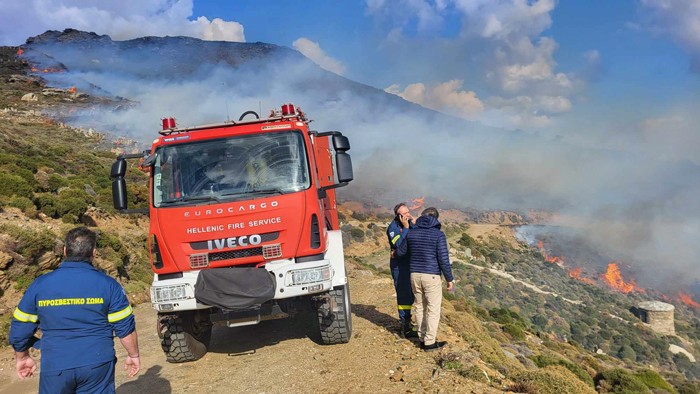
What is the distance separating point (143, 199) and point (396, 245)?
2005 centimetres

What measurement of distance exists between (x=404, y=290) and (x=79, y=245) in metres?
4.99

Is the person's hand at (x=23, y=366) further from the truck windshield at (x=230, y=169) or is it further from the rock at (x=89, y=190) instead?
the rock at (x=89, y=190)

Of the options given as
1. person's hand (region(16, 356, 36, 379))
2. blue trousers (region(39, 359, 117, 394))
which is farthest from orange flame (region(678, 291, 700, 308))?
person's hand (region(16, 356, 36, 379))

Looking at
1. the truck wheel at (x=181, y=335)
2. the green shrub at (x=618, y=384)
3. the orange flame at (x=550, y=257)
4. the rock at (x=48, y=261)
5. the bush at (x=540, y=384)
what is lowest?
the orange flame at (x=550, y=257)

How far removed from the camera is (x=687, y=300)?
233 ft

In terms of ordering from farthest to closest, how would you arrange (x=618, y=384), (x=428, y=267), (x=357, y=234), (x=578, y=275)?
1. (x=578, y=275)
2. (x=357, y=234)
3. (x=618, y=384)
4. (x=428, y=267)

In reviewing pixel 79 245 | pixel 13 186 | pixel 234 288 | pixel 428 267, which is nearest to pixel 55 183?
pixel 13 186

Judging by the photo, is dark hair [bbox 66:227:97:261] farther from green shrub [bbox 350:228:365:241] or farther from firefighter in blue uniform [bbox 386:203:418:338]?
green shrub [bbox 350:228:365:241]

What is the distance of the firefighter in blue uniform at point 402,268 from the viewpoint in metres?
7.15

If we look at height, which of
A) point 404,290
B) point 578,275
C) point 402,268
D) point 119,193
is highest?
point 119,193

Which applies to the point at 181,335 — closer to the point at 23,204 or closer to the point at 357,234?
the point at 23,204

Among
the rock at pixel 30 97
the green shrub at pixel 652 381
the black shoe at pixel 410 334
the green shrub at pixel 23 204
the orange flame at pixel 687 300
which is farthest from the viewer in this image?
the rock at pixel 30 97

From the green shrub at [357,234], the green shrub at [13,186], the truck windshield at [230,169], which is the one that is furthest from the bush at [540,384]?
the green shrub at [357,234]

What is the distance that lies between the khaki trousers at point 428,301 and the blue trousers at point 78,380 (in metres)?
4.02
